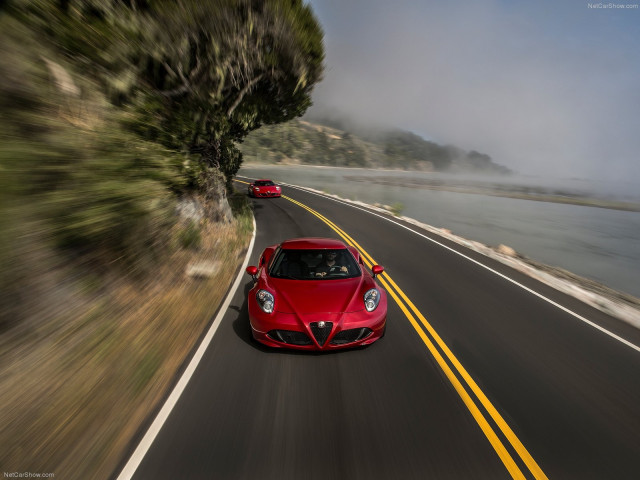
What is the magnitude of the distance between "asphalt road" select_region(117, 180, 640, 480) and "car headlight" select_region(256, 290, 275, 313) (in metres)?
0.65

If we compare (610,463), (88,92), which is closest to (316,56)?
(88,92)

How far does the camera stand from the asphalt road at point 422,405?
124 inches

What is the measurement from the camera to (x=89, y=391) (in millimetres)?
3852

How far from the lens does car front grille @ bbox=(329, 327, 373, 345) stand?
458cm

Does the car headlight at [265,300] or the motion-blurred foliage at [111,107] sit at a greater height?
the motion-blurred foliage at [111,107]

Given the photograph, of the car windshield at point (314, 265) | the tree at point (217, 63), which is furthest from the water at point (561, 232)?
the tree at point (217, 63)

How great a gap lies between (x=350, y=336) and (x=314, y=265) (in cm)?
166

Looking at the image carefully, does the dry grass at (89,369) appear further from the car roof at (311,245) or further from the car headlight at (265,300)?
the car roof at (311,245)

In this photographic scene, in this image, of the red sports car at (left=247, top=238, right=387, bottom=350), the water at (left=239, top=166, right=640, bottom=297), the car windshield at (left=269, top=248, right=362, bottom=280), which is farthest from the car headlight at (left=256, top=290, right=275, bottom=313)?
the water at (left=239, top=166, right=640, bottom=297)

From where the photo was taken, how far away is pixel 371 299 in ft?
16.5

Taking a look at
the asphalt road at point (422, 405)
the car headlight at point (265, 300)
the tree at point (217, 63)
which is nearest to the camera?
the asphalt road at point (422, 405)

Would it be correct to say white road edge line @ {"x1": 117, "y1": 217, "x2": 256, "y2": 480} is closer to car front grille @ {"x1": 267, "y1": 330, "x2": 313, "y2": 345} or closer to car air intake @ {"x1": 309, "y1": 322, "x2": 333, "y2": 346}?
car front grille @ {"x1": 267, "y1": 330, "x2": 313, "y2": 345}

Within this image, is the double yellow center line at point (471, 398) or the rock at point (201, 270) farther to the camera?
the rock at point (201, 270)

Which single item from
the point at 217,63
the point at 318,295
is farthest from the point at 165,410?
the point at 217,63
